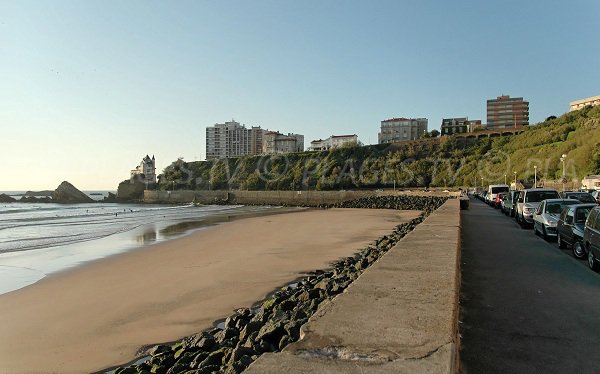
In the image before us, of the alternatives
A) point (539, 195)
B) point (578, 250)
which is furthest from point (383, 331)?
point (539, 195)

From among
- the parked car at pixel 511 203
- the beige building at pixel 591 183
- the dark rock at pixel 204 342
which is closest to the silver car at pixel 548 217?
the parked car at pixel 511 203

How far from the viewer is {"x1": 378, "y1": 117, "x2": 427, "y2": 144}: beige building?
16650 cm

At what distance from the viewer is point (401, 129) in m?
168

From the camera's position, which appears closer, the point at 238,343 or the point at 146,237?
the point at 238,343

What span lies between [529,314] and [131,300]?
24.2ft

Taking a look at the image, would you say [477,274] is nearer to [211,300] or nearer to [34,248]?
[211,300]

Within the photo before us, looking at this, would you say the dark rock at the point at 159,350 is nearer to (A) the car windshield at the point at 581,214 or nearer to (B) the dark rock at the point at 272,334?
(B) the dark rock at the point at 272,334

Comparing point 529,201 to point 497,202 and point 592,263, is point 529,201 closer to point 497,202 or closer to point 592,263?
point 592,263

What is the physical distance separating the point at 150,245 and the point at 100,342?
12.9 metres

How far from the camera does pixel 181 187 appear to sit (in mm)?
126375

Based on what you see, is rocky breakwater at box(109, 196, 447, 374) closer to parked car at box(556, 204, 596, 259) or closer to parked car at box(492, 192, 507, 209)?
parked car at box(556, 204, 596, 259)

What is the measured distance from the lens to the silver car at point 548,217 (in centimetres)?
1423

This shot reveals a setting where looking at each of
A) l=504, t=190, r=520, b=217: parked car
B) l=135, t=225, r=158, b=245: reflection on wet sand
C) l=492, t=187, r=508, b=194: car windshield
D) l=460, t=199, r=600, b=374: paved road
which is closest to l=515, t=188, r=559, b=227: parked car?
l=504, t=190, r=520, b=217: parked car

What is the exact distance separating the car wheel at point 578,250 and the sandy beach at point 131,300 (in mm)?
6440
